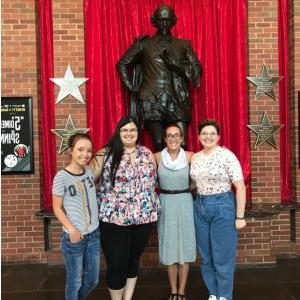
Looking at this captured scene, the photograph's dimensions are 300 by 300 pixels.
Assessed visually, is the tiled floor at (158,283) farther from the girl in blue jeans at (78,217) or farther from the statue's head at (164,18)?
the statue's head at (164,18)

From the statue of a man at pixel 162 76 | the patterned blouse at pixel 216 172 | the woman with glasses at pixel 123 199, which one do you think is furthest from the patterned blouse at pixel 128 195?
the statue of a man at pixel 162 76

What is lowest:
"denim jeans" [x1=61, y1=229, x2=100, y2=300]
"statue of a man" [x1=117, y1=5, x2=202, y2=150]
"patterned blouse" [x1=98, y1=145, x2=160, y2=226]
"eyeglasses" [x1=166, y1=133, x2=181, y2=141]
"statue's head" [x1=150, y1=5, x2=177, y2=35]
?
"denim jeans" [x1=61, y1=229, x2=100, y2=300]

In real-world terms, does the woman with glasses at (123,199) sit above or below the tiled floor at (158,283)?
above

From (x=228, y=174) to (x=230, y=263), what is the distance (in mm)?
748

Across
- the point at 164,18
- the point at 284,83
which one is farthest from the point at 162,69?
the point at 284,83

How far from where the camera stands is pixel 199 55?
217 inches

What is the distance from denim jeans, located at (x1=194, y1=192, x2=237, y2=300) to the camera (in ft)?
11.0

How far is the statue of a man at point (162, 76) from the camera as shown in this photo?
479 cm

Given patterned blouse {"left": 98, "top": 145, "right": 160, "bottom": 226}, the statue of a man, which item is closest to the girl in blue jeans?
patterned blouse {"left": 98, "top": 145, "right": 160, "bottom": 226}

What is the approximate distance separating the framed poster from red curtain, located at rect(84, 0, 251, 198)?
794mm

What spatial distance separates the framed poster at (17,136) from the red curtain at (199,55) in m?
0.79

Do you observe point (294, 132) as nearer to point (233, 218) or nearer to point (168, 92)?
point (168, 92)

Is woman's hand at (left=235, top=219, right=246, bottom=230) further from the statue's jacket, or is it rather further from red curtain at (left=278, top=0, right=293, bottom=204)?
red curtain at (left=278, top=0, right=293, bottom=204)

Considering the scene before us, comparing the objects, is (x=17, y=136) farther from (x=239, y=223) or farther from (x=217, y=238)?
(x=239, y=223)
